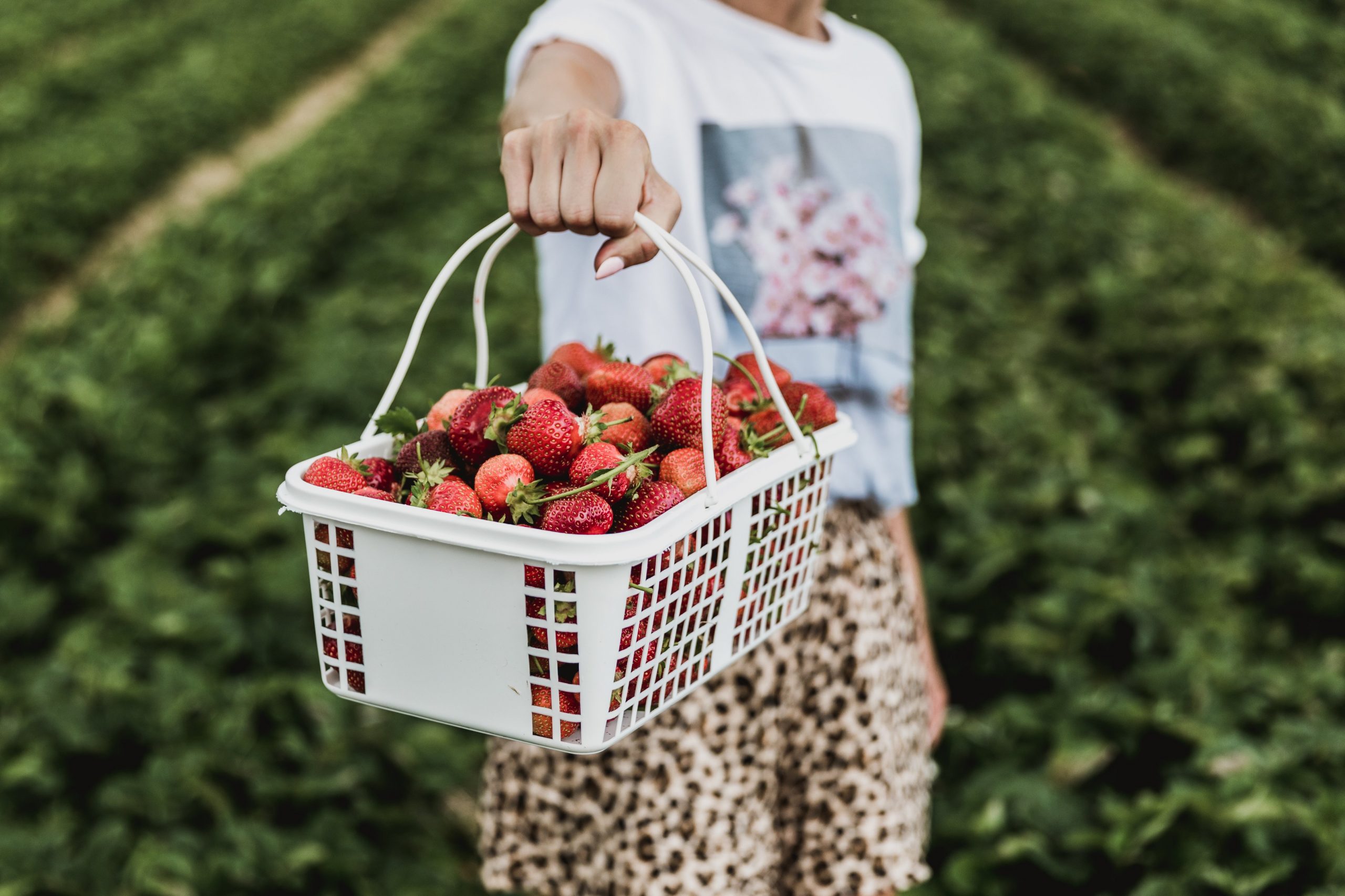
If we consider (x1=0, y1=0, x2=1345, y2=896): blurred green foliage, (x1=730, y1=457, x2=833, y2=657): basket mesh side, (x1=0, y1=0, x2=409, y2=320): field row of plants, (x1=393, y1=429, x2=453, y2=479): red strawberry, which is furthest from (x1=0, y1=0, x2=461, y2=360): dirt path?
(x1=730, y1=457, x2=833, y2=657): basket mesh side

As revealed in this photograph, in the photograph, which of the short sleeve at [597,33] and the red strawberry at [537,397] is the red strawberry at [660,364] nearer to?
the red strawberry at [537,397]

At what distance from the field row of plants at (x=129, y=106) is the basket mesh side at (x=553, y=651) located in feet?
24.2

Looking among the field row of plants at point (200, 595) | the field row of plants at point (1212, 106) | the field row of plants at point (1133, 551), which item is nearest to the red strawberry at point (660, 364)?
the field row of plants at point (200, 595)

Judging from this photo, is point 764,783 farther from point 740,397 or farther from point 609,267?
point 609,267

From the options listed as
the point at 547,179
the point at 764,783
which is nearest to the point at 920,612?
the point at 764,783

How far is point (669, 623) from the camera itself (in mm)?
1078

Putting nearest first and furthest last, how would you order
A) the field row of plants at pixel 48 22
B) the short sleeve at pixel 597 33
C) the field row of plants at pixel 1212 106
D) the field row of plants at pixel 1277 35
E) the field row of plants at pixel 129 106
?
the short sleeve at pixel 597 33 < the field row of plants at pixel 129 106 < the field row of plants at pixel 1212 106 < the field row of plants at pixel 1277 35 < the field row of plants at pixel 48 22

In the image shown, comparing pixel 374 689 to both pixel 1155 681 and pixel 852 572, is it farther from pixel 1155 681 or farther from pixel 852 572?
pixel 1155 681

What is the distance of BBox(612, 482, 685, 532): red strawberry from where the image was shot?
1.05m

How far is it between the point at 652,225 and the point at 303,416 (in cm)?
378

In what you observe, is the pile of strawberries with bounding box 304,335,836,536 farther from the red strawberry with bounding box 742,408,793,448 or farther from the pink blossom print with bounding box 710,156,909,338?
the pink blossom print with bounding box 710,156,909,338

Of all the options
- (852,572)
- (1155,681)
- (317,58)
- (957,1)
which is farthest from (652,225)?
(957,1)

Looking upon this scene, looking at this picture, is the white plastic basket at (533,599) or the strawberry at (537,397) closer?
the white plastic basket at (533,599)

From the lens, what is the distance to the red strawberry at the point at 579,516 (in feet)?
3.31
